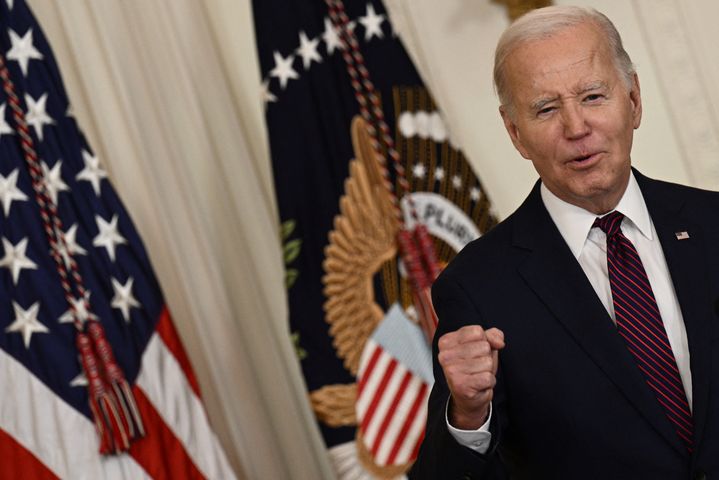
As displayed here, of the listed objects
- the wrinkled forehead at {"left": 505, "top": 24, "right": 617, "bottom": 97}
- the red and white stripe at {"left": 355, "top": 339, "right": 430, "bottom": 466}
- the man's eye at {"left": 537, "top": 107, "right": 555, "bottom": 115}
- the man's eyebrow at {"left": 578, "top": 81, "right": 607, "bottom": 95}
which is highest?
the wrinkled forehead at {"left": 505, "top": 24, "right": 617, "bottom": 97}

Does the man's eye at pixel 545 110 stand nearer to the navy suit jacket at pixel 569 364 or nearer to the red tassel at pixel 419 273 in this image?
the navy suit jacket at pixel 569 364

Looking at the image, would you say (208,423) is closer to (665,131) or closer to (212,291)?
(212,291)

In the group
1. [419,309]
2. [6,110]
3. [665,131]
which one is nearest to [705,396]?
[419,309]

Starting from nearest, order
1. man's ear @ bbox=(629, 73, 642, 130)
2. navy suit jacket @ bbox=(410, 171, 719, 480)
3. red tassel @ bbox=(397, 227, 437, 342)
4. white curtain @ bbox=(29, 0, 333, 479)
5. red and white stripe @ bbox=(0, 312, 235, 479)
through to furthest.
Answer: navy suit jacket @ bbox=(410, 171, 719, 480) < man's ear @ bbox=(629, 73, 642, 130) < red and white stripe @ bbox=(0, 312, 235, 479) < red tassel @ bbox=(397, 227, 437, 342) < white curtain @ bbox=(29, 0, 333, 479)

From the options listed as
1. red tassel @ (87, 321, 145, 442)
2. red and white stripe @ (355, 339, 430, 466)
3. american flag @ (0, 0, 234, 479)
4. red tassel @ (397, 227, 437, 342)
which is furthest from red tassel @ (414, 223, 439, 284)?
red tassel @ (87, 321, 145, 442)

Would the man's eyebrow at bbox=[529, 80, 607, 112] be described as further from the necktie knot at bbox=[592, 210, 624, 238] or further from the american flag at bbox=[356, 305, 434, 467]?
the american flag at bbox=[356, 305, 434, 467]

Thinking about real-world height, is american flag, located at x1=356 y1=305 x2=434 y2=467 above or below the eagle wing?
below

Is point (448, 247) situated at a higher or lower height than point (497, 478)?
higher

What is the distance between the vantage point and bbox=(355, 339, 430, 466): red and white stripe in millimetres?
3990

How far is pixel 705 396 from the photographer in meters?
1.82

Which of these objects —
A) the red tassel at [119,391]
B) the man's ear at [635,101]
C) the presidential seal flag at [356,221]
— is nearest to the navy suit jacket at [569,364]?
the man's ear at [635,101]

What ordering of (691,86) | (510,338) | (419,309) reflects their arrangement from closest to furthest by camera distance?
(510,338) < (419,309) < (691,86)

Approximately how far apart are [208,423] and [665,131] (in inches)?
99.4

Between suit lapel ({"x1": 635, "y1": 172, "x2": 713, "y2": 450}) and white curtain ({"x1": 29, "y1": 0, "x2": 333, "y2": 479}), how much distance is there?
8.86 feet
